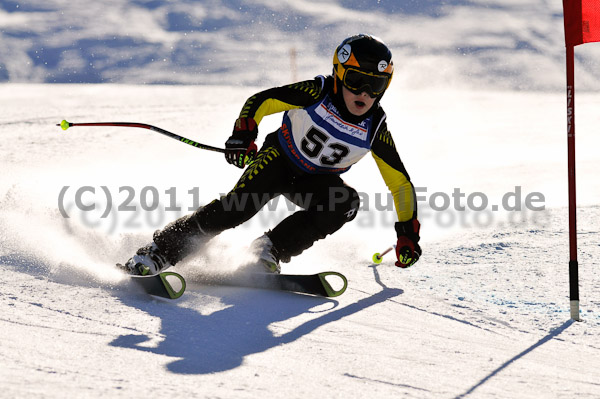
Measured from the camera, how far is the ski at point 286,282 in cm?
331

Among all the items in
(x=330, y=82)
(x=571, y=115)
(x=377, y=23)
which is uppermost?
(x=377, y=23)

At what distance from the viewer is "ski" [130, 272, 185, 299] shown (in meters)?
3.10

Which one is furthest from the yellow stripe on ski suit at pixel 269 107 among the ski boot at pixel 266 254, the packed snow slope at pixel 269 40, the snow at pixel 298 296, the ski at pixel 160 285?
the packed snow slope at pixel 269 40

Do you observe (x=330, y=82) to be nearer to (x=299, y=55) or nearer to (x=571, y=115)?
(x=571, y=115)

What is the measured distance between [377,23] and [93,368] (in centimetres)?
2320

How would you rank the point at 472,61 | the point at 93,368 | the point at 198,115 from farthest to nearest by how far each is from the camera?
the point at 472,61 < the point at 198,115 < the point at 93,368

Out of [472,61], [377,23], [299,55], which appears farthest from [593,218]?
[377,23]

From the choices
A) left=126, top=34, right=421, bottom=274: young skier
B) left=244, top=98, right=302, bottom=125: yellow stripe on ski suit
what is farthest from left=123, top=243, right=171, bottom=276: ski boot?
left=244, top=98, right=302, bottom=125: yellow stripe on ski suit

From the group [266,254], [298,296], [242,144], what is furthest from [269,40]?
[298,296]

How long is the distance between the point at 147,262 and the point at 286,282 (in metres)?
0.71

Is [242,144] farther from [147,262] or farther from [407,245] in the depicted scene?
[407,245]

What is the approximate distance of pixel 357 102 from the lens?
134 inches

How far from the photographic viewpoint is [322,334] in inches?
109

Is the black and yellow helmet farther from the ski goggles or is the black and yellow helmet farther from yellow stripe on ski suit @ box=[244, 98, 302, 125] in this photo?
yellow stripe on ski suit @ box=[244, 98, 302, 125]
